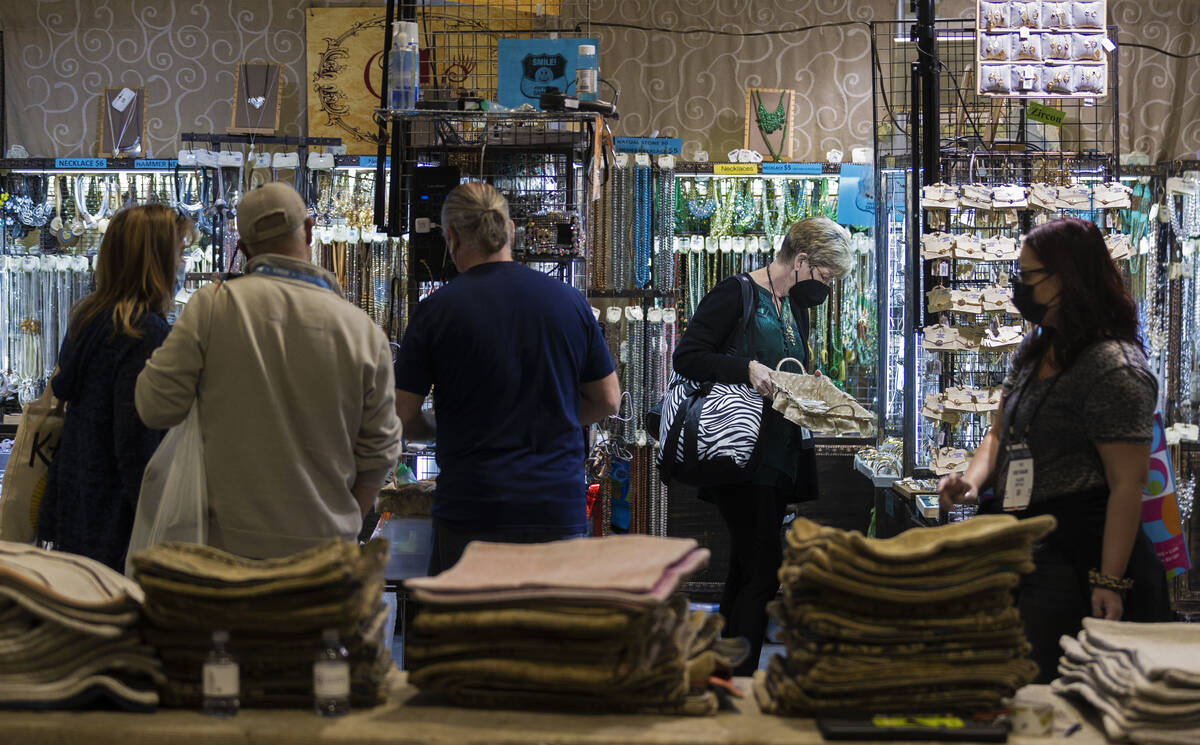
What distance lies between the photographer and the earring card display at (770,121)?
654 centimetres

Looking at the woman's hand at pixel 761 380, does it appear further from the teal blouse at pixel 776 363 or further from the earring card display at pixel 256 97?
the earring card display at pixel 256 97

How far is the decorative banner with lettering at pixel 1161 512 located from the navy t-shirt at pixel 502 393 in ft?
4.37

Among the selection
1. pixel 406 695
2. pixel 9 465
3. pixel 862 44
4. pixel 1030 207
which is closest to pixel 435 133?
pixel 9 465

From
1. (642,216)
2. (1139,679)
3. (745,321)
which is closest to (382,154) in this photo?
(745,321)

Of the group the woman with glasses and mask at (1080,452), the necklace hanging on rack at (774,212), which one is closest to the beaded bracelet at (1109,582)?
the woman with glasses and mask at (1080,452)

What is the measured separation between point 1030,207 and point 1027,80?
48 centimetres

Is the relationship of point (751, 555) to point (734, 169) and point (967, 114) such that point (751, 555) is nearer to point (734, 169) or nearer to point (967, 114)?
point (967, 114)

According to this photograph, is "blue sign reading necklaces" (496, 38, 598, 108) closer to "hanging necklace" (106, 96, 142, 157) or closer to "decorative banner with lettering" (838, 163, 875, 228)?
"decorative banner with lettering" (838, 163, 875, 228)

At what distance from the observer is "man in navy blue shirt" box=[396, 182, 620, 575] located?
3.05m

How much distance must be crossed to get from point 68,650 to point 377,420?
989mm

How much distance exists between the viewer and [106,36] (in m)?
6.77

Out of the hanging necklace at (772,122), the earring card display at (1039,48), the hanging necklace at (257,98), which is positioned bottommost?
the earring card display at (1039,48)

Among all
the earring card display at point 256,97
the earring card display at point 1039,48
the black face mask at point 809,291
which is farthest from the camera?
the earring card display at point 256,97

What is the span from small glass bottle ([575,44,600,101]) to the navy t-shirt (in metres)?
1.21
